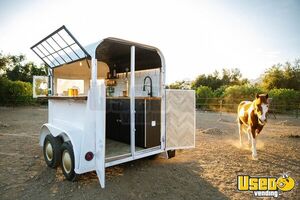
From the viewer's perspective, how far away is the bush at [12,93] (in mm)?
20281

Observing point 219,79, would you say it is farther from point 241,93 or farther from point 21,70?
point 21,70

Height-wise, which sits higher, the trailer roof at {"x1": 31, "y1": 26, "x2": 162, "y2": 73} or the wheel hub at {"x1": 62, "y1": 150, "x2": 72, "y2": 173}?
the trailer roof at {"x1": 31, "y1": 26, "x2": 162, "y2": 73}

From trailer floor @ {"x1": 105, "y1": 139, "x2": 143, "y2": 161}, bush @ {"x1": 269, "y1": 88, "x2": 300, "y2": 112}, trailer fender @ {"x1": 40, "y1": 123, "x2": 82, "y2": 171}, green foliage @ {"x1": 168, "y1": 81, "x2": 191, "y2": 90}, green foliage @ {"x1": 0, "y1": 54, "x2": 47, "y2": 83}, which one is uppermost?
green foliage @ {"x1": 0, "y1": 54, "x2": 47, "y2": 83}

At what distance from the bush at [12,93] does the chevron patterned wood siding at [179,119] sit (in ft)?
71.2

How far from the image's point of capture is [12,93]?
20672 millimetres

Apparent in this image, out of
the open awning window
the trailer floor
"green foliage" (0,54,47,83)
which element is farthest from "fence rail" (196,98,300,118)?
"green foliage" (0,54,47,83)

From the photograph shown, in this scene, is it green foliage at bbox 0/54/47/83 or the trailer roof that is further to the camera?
green foliage at bbox 0/54/47/83

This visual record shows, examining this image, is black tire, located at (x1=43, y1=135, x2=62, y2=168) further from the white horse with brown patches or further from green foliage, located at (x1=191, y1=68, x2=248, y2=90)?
green foliage, located at (x1=191, y1=68, x2=248, y2=90)

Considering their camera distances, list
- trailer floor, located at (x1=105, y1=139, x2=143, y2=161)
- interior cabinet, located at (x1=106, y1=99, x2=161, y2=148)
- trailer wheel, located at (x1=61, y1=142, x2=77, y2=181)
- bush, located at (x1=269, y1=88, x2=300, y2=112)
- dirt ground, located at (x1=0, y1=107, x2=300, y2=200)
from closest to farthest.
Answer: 1. dirt ground, located at (x1=0, y1=107, x2=300, y2=200)
2. trailer wheel, located at (x1=61, y1=142, x2=77, y2=181)
3. trailer floor, located at (x1=105, y1=139, x2=143, y2=161)
4. interior cabinet, located at (x1=106, y1=99, x2=161, y2=148)
5. bush, located at (x1=269, y1=88, x2=300, y2=112)

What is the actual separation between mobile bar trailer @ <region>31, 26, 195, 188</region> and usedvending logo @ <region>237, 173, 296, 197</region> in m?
1.44

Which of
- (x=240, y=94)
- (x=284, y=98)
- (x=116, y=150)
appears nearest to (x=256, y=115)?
(x=116, y=150)

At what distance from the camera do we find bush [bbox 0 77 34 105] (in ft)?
66.5

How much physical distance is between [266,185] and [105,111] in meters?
3.13

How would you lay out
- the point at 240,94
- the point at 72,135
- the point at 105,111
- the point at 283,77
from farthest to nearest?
the point at 283,77 < the point at 240,94 < the point at 72,135 < the point at 105,111
